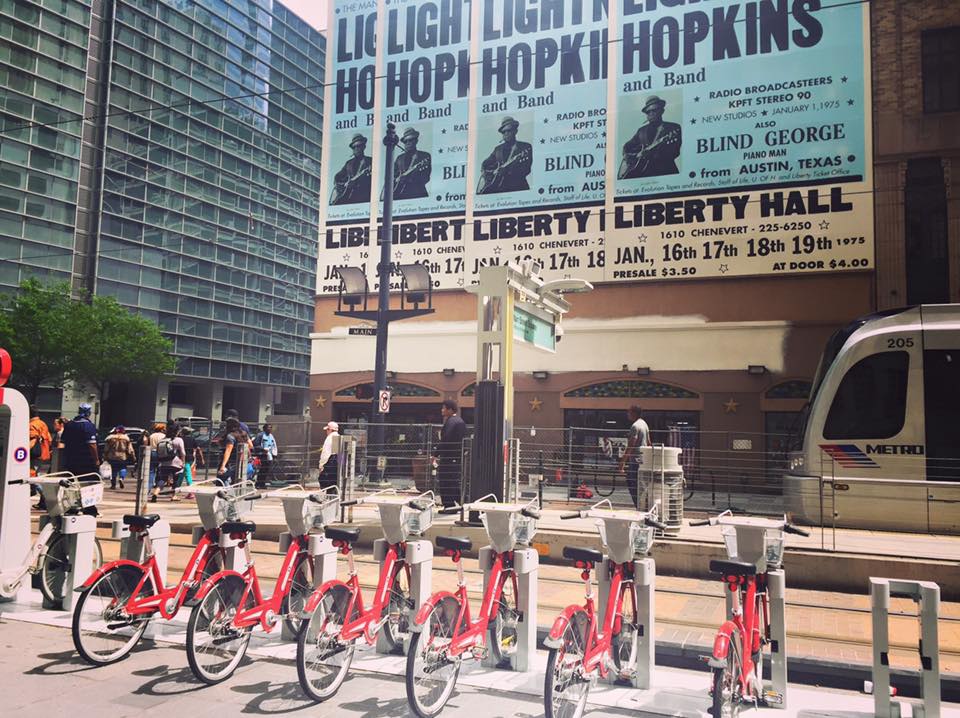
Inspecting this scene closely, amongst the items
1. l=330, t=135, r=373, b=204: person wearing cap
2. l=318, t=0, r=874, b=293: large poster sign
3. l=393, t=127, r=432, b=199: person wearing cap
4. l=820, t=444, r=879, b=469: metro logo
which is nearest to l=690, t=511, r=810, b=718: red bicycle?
l=820, t=444, r=879, b=469: metro logo

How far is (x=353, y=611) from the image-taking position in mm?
5289

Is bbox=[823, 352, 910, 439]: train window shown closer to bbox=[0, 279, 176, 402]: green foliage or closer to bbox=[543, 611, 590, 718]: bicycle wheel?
bbox=[543, 611, 590, 718]: bicycle wheel

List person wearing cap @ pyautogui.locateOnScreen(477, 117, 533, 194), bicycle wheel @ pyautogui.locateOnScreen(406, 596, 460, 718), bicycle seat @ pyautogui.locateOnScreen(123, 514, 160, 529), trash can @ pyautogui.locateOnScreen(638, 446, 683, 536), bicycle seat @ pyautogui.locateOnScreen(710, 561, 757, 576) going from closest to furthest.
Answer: bicycle wheel @ pyautogui.locateOnScreen(406, 596, 460, 718)
bicycle seat @ pyautogui.locateOnScreen(710, 561, 757, 576)
bicycle seat @ pyautogui.locateOnScreen(123, 514, 160, 529)
trash can @ pyautogui.locateOnScreen(638, 446, 683, 536)
person wearing cap @ pyautogui.locateOnScreen(477, 117, 533, 194)

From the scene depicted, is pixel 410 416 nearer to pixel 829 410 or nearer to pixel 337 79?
pixel 337 79

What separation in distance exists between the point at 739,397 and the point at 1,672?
17.9m

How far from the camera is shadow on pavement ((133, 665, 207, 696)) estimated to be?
5160 millimetres

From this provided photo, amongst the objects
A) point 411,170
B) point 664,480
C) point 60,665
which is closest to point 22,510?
point 60,665

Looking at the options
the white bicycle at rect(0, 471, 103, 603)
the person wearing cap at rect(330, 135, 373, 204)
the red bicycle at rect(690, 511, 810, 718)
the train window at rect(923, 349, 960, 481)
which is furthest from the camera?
the person wearing cap at rect(330, 135, 373, 204)

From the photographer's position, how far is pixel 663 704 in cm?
509

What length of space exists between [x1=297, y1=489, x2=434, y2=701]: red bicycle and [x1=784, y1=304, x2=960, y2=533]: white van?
700 cm

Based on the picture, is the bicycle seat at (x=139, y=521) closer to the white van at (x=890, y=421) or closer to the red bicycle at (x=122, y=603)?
the red bicycle at (x=122, y=603)

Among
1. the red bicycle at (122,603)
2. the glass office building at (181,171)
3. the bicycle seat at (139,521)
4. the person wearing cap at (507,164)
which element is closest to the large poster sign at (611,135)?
the person wearing cap at (507,164)

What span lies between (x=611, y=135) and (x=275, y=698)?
782 inches

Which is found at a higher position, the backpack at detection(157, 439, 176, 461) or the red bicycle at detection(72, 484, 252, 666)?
the backpack at detection(157, 439, 176, 461)
